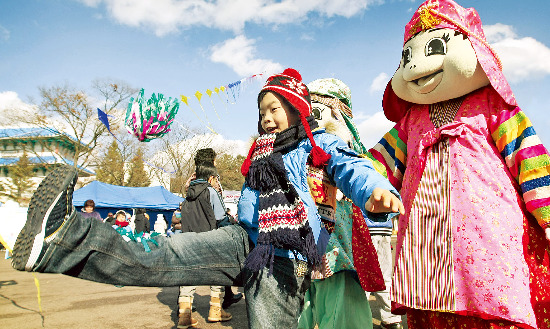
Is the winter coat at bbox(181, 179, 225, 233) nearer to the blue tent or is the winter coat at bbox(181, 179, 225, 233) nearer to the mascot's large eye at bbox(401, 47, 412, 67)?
the mascot's large eye at bbox(401, 47, 412, 67)

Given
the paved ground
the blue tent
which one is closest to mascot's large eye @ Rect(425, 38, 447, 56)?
the paved ground

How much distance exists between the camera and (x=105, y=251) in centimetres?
145

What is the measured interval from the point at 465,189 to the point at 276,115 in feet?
3.61

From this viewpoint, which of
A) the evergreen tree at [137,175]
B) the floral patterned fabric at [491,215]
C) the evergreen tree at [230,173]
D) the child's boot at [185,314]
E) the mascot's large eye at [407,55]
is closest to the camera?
the floral patterned fabric at [491,215]

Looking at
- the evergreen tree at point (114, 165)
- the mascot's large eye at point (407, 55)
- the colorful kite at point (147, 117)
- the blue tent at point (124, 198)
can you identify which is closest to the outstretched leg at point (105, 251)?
the mascot's large eye at point (407, 55)

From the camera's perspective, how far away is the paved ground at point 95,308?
12.7 ft

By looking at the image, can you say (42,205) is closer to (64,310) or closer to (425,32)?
(425,32)

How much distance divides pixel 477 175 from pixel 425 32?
100cm

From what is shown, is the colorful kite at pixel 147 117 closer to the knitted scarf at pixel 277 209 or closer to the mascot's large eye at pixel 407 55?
the knitted scarf at pixel 277 209

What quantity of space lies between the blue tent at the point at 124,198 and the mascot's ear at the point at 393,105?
48.1 ft

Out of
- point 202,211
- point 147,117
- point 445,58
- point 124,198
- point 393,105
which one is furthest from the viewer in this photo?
point 124,198

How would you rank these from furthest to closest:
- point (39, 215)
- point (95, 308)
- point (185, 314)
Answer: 1. point (95, 308)
2. point (185, 314)
3. point (39, 215)

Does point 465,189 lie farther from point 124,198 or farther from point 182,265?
point 124,198

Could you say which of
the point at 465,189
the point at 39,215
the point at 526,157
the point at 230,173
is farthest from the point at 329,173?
the point at 230,173
